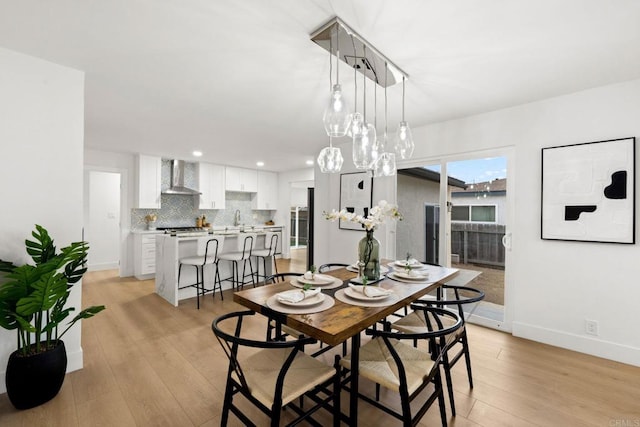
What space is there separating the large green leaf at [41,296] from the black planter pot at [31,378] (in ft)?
1.32

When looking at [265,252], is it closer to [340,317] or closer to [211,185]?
[211,185]

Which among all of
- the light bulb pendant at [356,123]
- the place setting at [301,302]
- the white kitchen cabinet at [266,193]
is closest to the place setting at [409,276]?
the place setting at [301,302]

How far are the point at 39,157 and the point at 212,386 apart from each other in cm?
210

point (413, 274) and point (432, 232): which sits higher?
point (432, 232)

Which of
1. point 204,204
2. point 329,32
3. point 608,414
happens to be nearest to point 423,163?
point 329,32

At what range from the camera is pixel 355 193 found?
14.4ft

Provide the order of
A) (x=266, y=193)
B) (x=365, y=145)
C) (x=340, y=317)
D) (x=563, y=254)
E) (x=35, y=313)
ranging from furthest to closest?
(x=266, y=193), (x=563, y=254), (x=365, y=145), (x=35, y=313), (x=340, y=317)

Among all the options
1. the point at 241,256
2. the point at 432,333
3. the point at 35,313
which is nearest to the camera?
the point at 432,333

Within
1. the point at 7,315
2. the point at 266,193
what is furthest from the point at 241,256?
the point at 266,193

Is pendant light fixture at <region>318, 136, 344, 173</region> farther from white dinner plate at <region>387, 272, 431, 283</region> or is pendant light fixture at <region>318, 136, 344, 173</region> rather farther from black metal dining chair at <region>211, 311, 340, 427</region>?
black metal dining chair at <region>211, 311, 340, 427</region>

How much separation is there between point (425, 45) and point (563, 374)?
2700 mm

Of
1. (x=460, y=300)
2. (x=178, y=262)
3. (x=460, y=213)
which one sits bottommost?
(x=178, y=262)

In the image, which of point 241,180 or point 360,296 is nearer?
point 360,296

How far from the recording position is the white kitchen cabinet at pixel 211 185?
20.5ft
